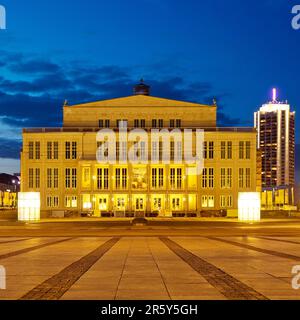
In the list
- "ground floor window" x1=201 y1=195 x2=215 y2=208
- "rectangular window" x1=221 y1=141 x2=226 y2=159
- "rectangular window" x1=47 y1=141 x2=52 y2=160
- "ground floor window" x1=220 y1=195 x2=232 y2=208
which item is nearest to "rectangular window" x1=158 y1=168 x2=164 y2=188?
"ground floor window" x1=201 y1=195 x2=215 y2=208

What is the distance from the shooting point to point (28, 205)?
49688mm

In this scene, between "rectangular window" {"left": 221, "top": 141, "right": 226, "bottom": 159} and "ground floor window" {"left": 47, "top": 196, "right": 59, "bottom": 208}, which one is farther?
"rectangular window" {"left": 221, "top": 141, "right": 226, "bottom": 159}

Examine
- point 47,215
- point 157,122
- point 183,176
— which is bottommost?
point 47,215

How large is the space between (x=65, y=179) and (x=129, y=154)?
10805 millimetres

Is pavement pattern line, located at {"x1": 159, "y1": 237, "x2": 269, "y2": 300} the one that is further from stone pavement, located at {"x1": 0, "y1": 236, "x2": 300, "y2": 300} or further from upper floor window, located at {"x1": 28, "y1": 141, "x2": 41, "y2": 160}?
upper floor window, located at {"x1": 28, "y1": 141, "x2": 41, "y2": 160}

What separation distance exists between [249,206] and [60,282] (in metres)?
37.2

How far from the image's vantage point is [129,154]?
290 ft

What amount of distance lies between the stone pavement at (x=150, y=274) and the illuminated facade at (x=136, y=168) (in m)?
66.4

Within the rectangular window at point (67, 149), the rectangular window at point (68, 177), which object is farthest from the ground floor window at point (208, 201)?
the rectangular window at point (67, 149)

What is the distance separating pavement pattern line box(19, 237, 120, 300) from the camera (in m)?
10.8

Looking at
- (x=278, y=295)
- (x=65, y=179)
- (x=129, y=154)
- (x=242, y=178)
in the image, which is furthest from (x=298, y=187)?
(x=278, y=295)

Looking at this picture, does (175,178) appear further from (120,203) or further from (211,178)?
(120,203)
